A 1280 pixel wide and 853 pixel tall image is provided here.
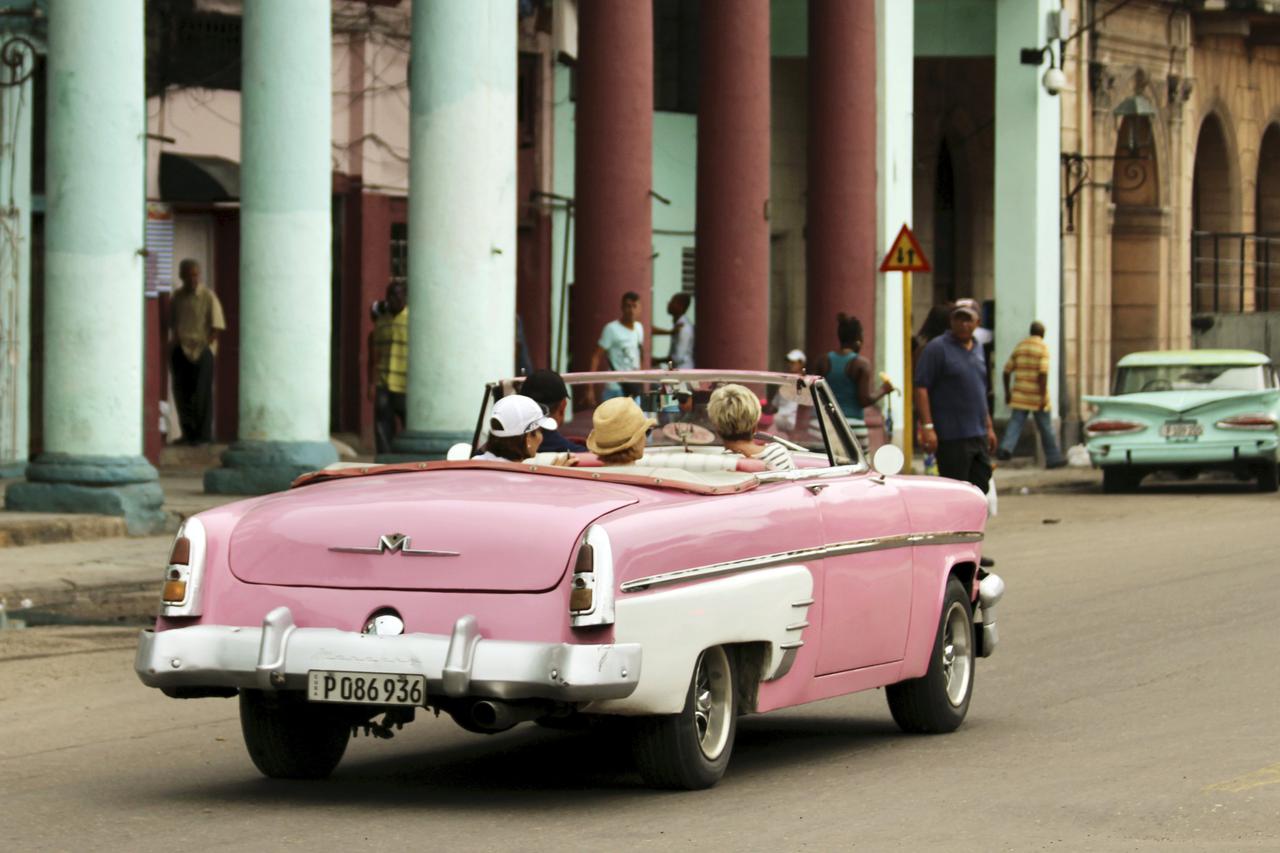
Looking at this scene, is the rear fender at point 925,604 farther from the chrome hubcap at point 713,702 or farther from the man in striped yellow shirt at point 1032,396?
the man in striped yellow shirt at point 1032,396

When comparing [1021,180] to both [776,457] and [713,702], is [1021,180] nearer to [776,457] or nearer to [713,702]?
[776,457]

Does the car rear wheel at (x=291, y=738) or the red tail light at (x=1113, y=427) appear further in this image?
the red tail light at (x=1113, y=427)

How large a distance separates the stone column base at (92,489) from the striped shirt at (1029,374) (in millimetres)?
14531

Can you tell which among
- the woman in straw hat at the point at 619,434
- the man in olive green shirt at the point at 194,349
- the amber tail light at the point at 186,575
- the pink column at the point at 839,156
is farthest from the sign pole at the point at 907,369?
the amber tail light at the point at 186,575

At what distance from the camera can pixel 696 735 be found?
25.2ft

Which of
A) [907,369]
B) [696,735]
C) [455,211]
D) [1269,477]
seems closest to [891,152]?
[907,369]

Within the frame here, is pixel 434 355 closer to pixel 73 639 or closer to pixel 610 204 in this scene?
pixel 610 204

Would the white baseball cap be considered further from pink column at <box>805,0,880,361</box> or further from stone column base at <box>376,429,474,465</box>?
pink column at <box>805,0,880,361</box>

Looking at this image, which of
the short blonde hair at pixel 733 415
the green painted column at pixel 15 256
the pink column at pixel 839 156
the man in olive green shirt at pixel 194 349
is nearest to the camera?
the short blonde hair at pixel 733 415

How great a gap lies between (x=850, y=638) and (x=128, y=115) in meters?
10.3

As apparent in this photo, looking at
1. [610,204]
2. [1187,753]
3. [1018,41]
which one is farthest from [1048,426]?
[1187,753]

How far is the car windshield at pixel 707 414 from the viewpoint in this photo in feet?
30.5

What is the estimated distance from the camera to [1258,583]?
50.1 ft

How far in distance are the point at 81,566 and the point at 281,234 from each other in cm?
448
